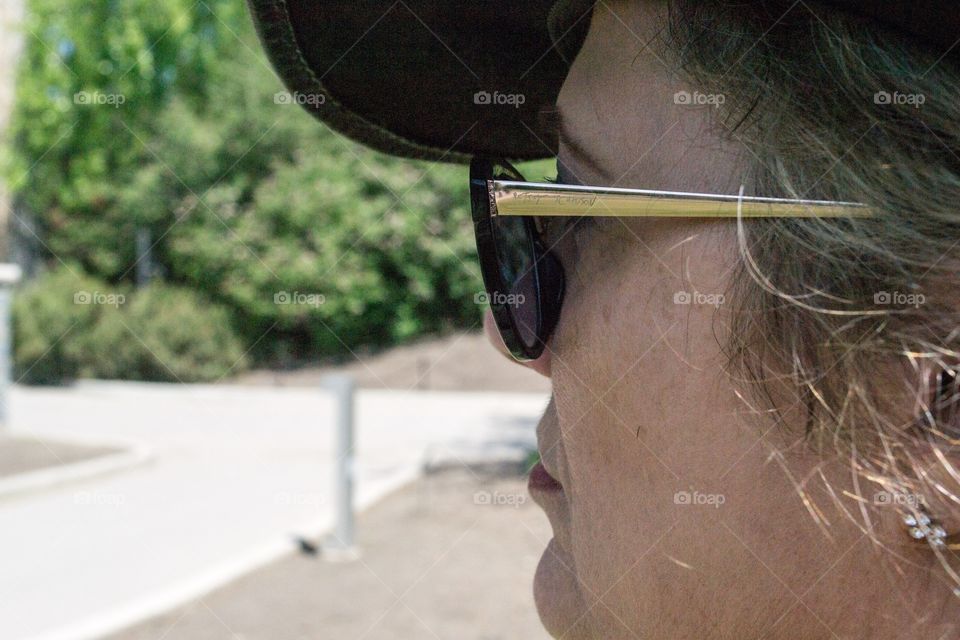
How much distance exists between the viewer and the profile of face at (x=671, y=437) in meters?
1.01

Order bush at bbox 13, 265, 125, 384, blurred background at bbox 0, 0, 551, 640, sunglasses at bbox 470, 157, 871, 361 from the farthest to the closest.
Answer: bush at bbox 13, 265, 125, 384, blurred background at bbox 0, 0, 551, 640, sunglasses at bbox 470, 157, 871, 361

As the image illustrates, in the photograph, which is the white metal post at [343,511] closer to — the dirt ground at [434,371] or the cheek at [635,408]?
the cheek at [635,408]

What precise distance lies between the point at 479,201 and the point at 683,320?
382mm

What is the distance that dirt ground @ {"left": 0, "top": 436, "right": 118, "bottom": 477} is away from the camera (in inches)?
359

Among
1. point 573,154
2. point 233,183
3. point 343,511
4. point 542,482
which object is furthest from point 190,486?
point 233,183

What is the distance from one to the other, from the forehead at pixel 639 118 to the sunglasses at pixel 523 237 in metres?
0.03

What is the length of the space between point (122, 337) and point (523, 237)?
59.8 feet

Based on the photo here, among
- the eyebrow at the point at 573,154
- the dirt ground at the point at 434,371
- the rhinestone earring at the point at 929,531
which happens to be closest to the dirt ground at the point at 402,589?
the eyebrow at the point at 573,154

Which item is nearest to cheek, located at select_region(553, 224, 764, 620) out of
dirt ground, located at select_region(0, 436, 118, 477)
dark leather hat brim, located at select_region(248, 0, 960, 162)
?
dark leather hat brim, located at select_region(248, 0, 960, 162)

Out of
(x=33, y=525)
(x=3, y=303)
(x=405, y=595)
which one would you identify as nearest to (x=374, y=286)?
(x=3, y=303)

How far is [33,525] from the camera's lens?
285 inches

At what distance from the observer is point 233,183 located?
18.7 metres

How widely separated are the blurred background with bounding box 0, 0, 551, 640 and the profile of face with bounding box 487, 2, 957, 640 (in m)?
4.66

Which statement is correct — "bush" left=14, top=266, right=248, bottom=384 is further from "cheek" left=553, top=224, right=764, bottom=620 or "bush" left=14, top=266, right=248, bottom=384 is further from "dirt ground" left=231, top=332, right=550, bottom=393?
"cheek" left=553, top=224, right=764, bottom=620
